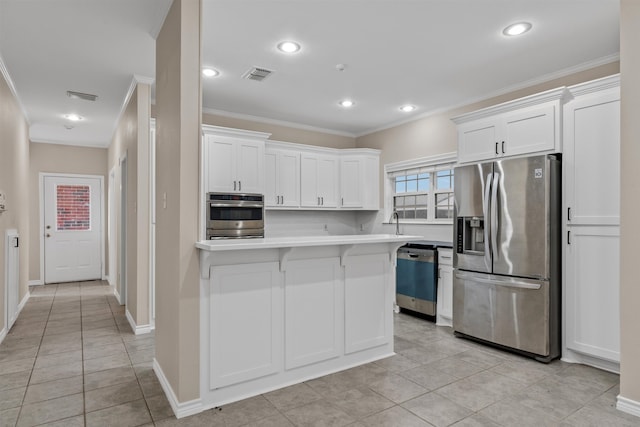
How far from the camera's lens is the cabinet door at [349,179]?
580 cm

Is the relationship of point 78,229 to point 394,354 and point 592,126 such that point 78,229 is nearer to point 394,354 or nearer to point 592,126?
point 394,354

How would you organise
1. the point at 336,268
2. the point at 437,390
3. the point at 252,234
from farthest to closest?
the point at 252,234, the point at 336,268, the point at 437,390

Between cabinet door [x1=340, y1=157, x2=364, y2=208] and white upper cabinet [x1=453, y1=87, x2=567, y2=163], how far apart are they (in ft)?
6.69

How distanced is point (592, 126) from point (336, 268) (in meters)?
2.38

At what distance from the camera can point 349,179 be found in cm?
582

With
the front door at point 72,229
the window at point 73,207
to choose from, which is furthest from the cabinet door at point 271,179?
the window at point 73,207

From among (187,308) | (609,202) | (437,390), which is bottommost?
(437,390)

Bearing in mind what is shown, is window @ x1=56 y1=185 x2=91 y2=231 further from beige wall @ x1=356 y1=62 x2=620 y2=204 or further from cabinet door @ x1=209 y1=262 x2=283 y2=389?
cabinet door @ x1=209 y1=262 x2=283 y2=389

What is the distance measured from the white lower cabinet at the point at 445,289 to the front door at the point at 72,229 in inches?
254

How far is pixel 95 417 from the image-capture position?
2273 mm

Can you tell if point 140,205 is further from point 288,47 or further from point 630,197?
point 630,197

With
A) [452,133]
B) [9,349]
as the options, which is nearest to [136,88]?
[9,349]

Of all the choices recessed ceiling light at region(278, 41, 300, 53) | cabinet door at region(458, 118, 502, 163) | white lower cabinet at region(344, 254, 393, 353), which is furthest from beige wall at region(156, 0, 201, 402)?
cabinet door at region(458, 118, 502, 163)

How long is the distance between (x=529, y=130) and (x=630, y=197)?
125 cm
